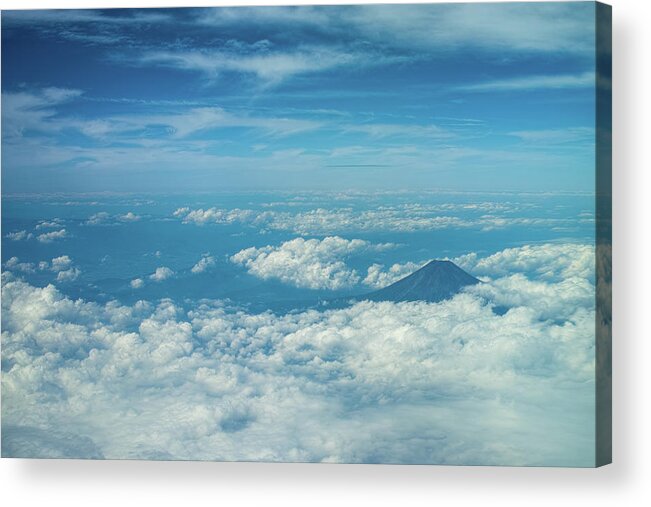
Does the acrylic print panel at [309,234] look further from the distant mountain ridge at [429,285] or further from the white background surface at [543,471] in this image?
the white background surface at [543,471]

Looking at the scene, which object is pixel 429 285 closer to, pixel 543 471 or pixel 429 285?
pixel 429 285

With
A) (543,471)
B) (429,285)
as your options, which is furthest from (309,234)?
(543,471)

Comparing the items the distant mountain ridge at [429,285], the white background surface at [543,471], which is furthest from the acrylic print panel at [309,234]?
the white background surface at [543,471]

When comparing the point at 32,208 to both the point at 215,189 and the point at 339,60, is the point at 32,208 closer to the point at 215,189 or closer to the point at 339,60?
the point at 215,189

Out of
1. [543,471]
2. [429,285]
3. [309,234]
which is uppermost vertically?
[309,234]

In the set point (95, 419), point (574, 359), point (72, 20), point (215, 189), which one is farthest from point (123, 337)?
point (574, 359)

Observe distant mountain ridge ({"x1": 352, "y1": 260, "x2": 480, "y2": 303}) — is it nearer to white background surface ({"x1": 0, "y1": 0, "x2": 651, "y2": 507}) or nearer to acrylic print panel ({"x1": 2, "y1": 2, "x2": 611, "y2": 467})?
acrylic print panel ({"x1": 2, "y1": 2, "x2": 611, "y2": 467})
